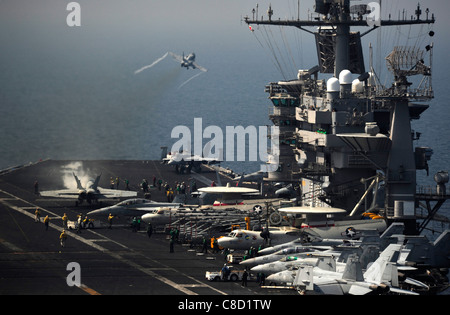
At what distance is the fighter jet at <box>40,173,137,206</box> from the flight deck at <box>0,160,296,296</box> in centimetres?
106

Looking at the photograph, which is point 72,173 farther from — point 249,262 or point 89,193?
point 249,262

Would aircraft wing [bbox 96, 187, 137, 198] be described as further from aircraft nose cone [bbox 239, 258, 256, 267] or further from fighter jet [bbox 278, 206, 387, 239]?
aircraft nose cone [bbox 239, 258, 256, 267]

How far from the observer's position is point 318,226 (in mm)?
70750

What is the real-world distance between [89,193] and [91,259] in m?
26.0

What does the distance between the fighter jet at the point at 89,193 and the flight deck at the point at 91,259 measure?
1.06 meters

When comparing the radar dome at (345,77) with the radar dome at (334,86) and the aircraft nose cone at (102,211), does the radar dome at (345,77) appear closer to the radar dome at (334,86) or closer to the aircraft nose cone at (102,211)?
the radar dome at (334,86)

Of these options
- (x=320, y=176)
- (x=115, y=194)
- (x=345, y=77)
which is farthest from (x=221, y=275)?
(x=115, y=194)

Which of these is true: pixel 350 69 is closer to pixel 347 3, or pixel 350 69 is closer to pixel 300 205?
pixel 347 3

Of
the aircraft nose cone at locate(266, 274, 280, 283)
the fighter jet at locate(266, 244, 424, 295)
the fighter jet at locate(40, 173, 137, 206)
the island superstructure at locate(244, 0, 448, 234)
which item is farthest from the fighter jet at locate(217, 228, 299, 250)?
the fighter jet at locate(40, 173, 137, 206)

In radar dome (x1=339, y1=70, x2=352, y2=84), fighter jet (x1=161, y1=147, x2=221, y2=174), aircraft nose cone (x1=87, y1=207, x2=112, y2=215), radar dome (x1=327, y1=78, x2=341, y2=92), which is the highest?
radar dome (x1=339, y1=70, x2=352, y2=84)

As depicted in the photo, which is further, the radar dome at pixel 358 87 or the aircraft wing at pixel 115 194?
the aircraft wing at pixel 115 194

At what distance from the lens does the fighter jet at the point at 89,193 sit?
94062 millimetres

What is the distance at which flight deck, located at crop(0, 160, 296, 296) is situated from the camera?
5878 cm

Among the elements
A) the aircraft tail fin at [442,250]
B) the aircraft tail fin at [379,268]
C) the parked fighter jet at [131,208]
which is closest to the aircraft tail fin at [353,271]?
the aircraft tail fin at [379,268]
